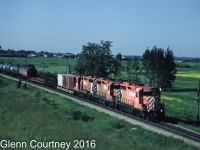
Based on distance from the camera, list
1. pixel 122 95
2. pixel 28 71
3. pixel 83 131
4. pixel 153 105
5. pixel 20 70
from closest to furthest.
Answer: pixel 83 131 < pixel 153 105 < pixel 122 95 < pixel 28 71 < pixel 20 70

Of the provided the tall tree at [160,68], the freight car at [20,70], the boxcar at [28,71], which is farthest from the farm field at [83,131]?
the tall tree at [160,68]

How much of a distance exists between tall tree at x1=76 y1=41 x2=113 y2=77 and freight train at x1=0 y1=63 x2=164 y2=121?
2000 centimetres

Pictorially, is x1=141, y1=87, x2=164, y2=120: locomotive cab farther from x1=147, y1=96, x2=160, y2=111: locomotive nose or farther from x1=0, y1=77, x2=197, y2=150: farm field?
x1=0, y1=77, x2=197, y2=150: farm field

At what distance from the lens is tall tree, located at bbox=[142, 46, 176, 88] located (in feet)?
285

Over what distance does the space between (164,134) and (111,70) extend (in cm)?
5771

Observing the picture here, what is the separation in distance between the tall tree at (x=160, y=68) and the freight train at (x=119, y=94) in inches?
1174

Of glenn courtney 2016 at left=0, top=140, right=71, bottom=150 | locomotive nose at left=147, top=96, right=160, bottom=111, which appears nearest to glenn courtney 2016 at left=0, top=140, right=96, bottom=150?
glenn courtney 2016 at left=0, top=140, right=71, bottom=150

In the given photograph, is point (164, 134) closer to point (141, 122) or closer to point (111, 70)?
point (141, 122)

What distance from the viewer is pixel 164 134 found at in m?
29.8

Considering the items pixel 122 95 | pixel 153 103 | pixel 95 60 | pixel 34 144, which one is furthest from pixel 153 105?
pixel 95 60

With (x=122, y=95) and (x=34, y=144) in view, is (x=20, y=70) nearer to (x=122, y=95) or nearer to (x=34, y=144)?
(x=122, y=95)

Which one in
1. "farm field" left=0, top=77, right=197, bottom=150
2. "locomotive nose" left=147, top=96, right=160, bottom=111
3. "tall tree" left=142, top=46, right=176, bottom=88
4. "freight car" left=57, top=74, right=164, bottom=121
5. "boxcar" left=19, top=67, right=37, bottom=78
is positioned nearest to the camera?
"farm field" left=0, top=77, right=197, bottom=150

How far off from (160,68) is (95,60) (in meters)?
15.6

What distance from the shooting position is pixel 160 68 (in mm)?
87250
